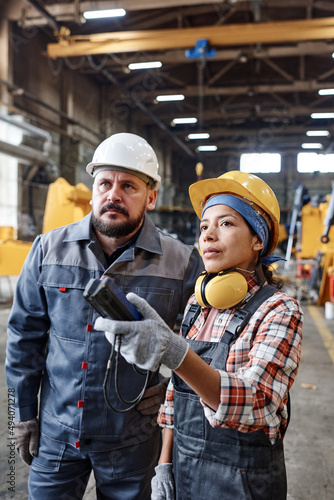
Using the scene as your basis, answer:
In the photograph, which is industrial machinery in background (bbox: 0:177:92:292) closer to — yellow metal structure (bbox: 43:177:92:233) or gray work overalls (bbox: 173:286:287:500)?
yellow metal structure (bbox: 43:177:92:233)

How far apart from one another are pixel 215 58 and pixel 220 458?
589 inches

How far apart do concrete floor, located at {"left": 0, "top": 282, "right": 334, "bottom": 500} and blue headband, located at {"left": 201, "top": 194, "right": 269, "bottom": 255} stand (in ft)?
7.26

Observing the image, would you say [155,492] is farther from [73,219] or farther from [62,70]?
[62,70]

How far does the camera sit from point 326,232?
8.05 m


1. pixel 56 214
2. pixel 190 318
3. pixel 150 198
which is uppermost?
pixel 56 214

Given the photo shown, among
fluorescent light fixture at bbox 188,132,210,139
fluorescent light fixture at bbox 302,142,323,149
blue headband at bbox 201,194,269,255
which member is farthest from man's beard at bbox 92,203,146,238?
fluorescent light fixture at bbox 302,142,323,149

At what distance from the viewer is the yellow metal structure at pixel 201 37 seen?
37.3 ft

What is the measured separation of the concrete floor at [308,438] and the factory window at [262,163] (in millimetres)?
22067

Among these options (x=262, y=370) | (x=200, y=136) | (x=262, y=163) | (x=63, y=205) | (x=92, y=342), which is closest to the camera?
(x=262, y=370)

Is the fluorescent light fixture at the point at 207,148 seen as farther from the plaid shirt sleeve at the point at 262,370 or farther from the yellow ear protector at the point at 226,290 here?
the plaid shirt sleeve at the point at 262,370

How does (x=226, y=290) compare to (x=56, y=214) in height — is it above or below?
below

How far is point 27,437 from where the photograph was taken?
6.18 ft

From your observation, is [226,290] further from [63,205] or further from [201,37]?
[201,37]

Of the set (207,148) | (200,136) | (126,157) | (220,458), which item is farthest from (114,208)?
(207,148)
